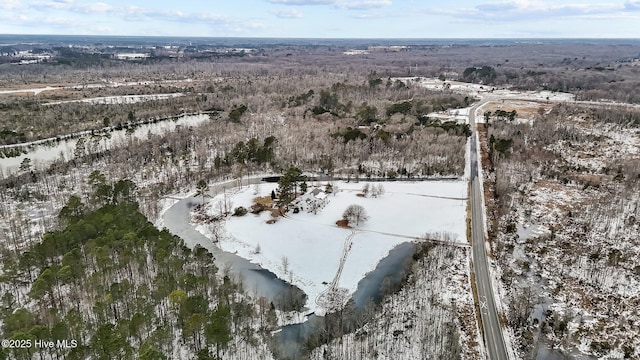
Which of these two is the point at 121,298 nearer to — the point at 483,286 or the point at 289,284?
the point at 289,284

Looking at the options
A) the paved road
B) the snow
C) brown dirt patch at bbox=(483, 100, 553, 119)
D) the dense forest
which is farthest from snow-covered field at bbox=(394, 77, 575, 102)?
the dense forest

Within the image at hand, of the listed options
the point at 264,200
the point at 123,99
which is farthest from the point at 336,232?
the point at 123,99

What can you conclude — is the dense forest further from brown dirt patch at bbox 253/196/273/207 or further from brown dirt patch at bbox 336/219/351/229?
brown dirt patch at bbox 253/196/273/207

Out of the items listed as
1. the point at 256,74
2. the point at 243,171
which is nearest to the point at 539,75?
the point at 256,74

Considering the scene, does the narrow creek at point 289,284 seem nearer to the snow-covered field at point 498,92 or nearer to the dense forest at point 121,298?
the dense forest at point 121,298

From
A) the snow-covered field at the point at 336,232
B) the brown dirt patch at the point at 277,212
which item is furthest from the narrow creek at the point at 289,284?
the brown dirt patch at the point at 277,212

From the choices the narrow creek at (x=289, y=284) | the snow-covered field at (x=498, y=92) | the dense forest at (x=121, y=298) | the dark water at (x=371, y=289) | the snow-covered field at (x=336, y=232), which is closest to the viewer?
the dense forest at (x=121, y=298)
